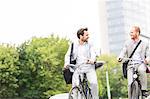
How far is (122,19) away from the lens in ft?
491

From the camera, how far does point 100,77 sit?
195 ft

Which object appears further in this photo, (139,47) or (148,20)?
(148,20)

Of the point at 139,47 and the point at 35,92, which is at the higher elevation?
Result: the point at 139,47

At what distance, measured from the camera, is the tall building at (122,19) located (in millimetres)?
145875

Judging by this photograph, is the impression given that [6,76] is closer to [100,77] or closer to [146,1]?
[100,77]

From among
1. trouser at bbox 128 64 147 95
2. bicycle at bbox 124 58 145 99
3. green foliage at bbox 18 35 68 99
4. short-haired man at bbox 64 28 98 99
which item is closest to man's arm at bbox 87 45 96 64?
short-haired man at bbox 64 28 98 99

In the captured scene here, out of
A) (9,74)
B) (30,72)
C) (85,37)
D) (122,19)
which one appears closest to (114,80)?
(30,72)

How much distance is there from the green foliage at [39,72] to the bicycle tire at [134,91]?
31.6 meters

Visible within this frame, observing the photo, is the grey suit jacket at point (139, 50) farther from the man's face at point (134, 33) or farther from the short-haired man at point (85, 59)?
the short-haired man at point (85, 59)

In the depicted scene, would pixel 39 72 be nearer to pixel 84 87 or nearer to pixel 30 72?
pixel 30 72

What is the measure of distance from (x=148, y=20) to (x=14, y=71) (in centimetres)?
12192

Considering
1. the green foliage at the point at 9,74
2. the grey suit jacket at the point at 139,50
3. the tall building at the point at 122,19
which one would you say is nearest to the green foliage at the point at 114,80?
the green foliage at the point at 9,74

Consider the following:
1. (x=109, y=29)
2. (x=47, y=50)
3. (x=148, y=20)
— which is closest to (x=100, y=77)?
(x=47, y=50)

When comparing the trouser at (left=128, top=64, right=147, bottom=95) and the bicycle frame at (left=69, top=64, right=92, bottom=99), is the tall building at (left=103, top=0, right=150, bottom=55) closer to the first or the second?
the trouser at (left=128, top=64, right=147, bottom=95)
